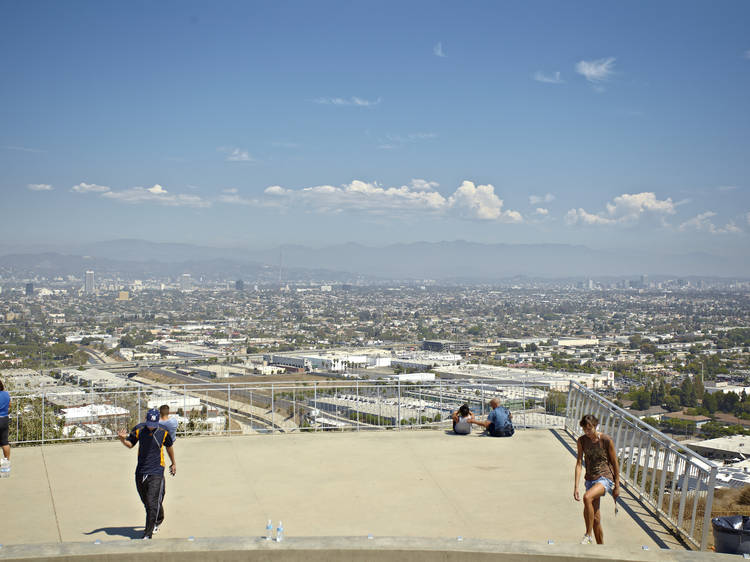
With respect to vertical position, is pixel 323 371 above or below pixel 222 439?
below

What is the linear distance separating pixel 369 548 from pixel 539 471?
4454 mm

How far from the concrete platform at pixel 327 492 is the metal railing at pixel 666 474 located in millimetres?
223

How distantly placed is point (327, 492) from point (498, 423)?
395cm

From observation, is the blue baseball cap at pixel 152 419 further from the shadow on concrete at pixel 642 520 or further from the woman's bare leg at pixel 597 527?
the shadow on concrete at pixel 642 520

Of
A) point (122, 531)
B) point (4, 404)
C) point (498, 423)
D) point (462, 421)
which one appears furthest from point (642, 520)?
point (4, 404)

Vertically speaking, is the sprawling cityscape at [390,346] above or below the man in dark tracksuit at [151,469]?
below

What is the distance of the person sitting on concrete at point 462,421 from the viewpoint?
1123 cm

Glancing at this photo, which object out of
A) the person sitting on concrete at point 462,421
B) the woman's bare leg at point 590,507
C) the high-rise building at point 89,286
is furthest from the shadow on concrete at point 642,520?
the high-rise building at point 89,286

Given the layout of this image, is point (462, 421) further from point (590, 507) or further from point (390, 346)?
point (390, 346)

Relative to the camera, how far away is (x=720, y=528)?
18.7 ft

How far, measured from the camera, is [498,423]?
11070 mm

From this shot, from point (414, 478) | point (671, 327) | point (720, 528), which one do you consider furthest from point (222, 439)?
point (671, 327)

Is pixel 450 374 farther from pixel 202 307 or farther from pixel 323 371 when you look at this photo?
pixel 202 307

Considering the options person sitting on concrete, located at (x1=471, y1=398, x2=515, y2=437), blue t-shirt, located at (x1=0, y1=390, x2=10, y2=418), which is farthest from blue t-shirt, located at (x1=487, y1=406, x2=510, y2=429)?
blue t-shirt, located at (x1=0, y1=390, x2=10, y2=418)
